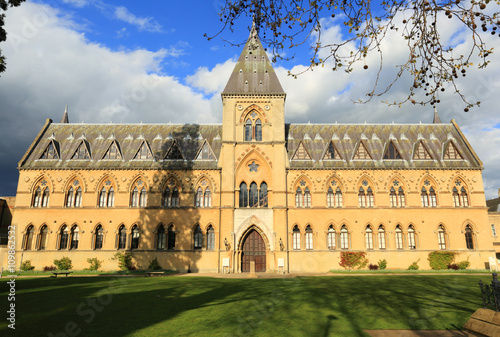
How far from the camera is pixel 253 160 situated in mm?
36062

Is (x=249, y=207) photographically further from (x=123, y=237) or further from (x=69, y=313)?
(x=69, y=313)

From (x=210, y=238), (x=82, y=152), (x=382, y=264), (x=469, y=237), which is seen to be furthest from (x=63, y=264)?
(x=469, y=237)

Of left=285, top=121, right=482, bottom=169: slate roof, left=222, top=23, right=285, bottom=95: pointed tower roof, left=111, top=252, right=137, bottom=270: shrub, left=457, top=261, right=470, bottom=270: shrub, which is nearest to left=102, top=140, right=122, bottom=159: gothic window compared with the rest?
left=111, top=252, right=137, bottom=270: shrub

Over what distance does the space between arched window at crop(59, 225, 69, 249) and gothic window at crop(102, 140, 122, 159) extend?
9132 mm

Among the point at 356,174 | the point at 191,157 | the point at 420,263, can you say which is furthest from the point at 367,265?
the point at 191,157

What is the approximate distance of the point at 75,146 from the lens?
38781 mm

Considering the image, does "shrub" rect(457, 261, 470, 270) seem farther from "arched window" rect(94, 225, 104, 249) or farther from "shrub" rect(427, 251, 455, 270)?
"arched window" rect(94, 225, 104, 249)

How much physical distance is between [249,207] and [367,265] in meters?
14.1

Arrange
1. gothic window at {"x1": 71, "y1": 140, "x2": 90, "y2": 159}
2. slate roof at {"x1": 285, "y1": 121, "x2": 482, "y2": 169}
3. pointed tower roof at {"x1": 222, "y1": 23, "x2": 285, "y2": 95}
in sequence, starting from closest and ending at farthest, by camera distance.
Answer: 1. slate roof at {"x1": 285, "y1": 121, "x2": 482, "y2": 169}
2. pointed tower roof at {"x1": 222, "y1": 23, "x2": 285, "y2": 95}
3. gothic window at {"x1": 71, "y1": 140, "x2": 90, "y2": 159}

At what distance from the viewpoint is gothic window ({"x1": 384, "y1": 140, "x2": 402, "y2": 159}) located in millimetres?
37438

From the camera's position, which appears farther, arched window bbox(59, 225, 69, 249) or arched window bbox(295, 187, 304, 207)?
arched window bbox(295, 187, 304, 207)

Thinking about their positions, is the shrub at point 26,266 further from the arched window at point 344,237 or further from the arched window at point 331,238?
the arched window at point 344,237

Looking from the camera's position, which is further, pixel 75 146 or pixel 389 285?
pixel 75 146

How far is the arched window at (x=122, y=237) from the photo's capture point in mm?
34906
